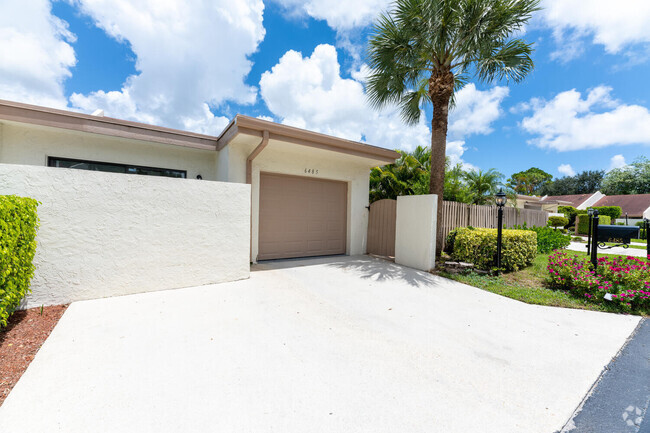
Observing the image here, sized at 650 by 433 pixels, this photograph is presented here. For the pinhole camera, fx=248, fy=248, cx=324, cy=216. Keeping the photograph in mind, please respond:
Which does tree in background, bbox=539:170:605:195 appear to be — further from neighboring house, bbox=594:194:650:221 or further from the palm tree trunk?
the palm tree trunk

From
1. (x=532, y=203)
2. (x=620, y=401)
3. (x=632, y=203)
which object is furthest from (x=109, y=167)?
(x=632, y=203)

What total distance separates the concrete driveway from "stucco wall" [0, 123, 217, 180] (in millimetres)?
4109

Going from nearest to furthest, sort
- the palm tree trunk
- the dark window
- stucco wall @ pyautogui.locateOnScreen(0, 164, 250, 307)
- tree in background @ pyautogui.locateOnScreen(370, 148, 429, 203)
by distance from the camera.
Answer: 1. stucco wall @ pyautogui.locateOnScreen(0, 164, 250, 307)
2. the dark window
3. the palm tree trunk
4. tree in background @ pyautogui.locateOnScreen(370, 148, 429, 203)

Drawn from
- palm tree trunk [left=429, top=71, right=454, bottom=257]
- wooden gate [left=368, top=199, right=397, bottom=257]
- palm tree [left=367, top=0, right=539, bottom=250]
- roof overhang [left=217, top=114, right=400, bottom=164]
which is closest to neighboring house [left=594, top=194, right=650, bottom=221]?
palm tree [left=367, top=0, right=539, bottom=250]

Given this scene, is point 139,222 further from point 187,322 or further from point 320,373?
point 320,373

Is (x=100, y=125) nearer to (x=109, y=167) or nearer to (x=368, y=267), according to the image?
(x=109, y=167)

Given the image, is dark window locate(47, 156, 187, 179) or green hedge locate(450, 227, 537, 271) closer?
dark window locate(47, 156, 187, 179)

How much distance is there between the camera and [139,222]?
4.27 m

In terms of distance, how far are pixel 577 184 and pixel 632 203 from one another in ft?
67.9

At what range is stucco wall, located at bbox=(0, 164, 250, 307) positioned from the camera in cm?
365

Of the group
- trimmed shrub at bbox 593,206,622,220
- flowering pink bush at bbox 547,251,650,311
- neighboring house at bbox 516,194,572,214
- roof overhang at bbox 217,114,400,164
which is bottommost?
flowering pink bush at bbox 547,251,650,311

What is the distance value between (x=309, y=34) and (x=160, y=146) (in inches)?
249

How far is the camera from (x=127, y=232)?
4.18m

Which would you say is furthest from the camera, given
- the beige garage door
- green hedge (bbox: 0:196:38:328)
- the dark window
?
the beige garage door
